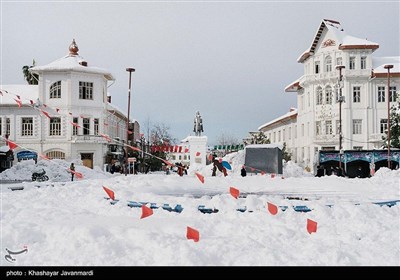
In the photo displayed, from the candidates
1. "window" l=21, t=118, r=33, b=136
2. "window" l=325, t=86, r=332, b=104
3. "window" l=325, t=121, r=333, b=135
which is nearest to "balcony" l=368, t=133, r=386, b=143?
"window" l=325, t=121, r=333, b=135

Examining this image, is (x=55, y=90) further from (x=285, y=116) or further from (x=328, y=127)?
(x=285, y=116)

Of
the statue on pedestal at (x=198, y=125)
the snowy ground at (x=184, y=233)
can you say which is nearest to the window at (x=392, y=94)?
the statue on pedestal at (x=198, y=125)

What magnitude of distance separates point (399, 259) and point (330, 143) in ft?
117

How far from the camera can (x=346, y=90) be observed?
4019 centimetres

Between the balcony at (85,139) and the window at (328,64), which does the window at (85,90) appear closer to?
the balcony at (85,139)

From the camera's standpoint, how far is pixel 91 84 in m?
38.2

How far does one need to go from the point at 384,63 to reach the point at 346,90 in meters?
5.25

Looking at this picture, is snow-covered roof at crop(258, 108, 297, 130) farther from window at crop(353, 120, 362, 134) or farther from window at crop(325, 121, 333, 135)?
window at crop(353, 120, 362, 134)

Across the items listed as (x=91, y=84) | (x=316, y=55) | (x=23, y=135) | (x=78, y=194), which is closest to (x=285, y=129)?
(x=316, y=55)

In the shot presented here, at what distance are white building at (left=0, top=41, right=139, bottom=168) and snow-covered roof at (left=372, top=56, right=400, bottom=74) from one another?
26858 millimetres

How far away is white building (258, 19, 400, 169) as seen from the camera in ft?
129

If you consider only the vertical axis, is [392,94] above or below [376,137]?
above

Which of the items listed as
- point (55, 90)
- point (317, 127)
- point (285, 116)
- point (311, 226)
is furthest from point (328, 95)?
point (311, 226)

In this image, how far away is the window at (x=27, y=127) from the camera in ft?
122
